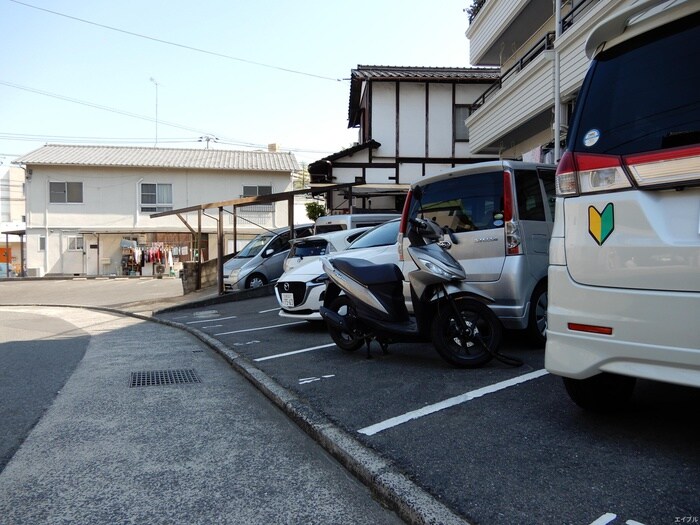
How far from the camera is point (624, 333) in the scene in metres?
2.66

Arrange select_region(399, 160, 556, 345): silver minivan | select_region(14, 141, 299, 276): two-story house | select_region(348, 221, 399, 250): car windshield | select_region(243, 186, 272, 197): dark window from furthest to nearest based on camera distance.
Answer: select_region(243, 186, 272, 197): dark window → select_region(14, 141, 299, 276): two-story house → select_region(348, 221, 399, 250): car windshield → select_region(399, 160, 556, 345): silver minivan

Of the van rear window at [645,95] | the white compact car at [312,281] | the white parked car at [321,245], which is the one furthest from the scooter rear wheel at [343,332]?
the white parked car at [321,245]

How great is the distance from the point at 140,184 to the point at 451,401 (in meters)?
29.0

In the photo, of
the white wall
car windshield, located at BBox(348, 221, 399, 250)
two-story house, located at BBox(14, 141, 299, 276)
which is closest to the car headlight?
car windshield, located at BBox(348, 221, 399, 250)

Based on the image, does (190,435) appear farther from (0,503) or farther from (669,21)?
(669,21)

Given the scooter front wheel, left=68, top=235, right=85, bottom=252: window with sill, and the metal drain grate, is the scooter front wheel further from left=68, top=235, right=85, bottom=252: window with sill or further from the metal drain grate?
left=68, top=235, right=85, bottom=252: window with sill

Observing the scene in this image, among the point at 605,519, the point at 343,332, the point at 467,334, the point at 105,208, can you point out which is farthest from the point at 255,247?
the point at 105,208

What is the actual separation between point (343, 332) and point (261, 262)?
9406 millimetres

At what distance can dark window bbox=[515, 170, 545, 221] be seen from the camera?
217 inches

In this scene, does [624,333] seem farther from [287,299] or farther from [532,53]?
[532,53]

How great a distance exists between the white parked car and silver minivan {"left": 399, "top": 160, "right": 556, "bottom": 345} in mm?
4596

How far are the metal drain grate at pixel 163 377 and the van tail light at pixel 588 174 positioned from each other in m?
4.43

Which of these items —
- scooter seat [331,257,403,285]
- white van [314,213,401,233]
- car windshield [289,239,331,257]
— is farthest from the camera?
white van [314,213,401,233]

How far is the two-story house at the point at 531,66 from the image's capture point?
8.97 m
